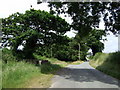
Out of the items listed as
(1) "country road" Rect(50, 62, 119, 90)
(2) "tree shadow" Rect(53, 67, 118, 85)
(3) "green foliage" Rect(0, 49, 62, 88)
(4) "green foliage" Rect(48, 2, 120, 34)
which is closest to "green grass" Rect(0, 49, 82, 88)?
(3) "green foliage" Rect(0, 49, 62, 88)

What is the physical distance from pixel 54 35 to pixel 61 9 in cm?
1020

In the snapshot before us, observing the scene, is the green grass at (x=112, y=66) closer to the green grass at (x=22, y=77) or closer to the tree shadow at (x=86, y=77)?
the tree shadow at (x=86, y=77)

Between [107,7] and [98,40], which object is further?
[98,40]

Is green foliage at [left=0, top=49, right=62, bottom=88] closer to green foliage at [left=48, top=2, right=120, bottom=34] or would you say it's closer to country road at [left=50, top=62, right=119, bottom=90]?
country road at [left=50, top=62, right=119, bottom=90]

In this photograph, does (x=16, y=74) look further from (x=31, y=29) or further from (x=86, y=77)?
(x=31, y=29)

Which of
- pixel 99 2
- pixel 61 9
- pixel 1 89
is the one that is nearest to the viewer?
pixel 1 89

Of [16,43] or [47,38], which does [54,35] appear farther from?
[16,43]

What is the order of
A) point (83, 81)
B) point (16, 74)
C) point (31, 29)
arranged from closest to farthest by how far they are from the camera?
point (16, 74), point (83, 81), point (31, 29)

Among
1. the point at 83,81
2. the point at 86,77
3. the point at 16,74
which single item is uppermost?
the point at 16,74

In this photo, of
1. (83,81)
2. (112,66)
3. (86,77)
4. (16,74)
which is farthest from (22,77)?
(112,66)

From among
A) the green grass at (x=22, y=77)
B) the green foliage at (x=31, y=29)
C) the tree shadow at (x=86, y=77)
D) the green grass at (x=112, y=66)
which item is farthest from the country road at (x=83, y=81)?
the green foliage at (x=31, y=29)

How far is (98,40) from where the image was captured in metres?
80.2

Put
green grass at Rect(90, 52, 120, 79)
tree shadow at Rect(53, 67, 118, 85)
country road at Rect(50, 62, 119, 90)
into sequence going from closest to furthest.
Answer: country road at Rect(50, 62, 119, 90)
tree shadow at Rect(53, 67, 118, 85)
green grass at Rect(90, 52, 120, 79)

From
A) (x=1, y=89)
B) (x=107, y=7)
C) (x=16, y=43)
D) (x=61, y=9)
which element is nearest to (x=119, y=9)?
(x=107, y=7)
